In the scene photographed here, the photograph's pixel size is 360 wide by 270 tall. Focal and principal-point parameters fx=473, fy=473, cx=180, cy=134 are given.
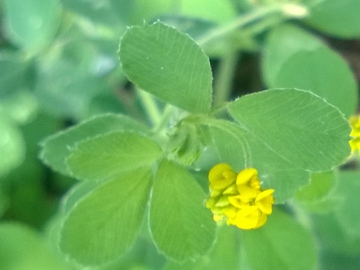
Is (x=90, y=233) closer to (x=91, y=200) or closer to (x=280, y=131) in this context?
(x=91, y=200)

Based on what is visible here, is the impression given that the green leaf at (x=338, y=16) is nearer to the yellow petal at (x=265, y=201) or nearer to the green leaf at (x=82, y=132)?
the green leaf at (x=82, y=132)

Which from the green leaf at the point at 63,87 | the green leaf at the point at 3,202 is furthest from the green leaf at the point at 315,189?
the green leaf at the point at 3,202

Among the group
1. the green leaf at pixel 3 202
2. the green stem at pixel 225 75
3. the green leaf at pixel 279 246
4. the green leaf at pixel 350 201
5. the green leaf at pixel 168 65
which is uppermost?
the green leaf at pixel 168 65

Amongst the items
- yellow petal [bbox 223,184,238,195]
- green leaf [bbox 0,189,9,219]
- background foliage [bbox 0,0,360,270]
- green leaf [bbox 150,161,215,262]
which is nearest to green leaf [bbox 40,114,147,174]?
background foliage [bbox 0,0,360,270]

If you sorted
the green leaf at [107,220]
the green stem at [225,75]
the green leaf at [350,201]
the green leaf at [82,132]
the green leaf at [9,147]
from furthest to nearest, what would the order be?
the green leaf at [9,147] < the green stem at [225,75] < the green leaf at [350,201] < the green leaf at [82,132] < the green leaf at [107,220]

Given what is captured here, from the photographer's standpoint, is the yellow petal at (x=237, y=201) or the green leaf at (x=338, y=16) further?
the green leaf at (x=338, y=16)

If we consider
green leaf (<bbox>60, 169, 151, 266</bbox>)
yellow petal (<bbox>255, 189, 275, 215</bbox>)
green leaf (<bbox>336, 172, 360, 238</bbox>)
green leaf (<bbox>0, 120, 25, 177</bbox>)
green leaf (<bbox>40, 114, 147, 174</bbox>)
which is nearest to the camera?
yellow petal (<bbox>255, 189, 275, 215</bbox>)

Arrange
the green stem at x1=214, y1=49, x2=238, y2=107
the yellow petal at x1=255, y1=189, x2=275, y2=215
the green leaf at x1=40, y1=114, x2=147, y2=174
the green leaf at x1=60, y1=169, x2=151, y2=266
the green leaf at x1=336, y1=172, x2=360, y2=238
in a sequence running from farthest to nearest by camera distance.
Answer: the green stem at x1=214, y1=49, x2=238, y2=107
the green leaf at x1=336, y1=172, x2=360, y2=238
the green leaf at x1=40, y1=114, x2=147, y2=174
the green leaf at x1=60, y1=169, x2=151, y2=266
the yellow petal at x1=255, y1=189, x2=275, y2=215

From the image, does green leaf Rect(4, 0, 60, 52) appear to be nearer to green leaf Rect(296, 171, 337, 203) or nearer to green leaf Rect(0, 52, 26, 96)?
green leaf Rect(0, 52, 26, 96)
